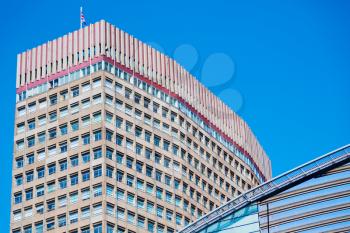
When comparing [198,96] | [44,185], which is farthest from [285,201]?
[198,96]

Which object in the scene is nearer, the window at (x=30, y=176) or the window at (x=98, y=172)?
the window at (x=98, y=172)

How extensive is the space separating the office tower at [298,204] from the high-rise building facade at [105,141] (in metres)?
40.0

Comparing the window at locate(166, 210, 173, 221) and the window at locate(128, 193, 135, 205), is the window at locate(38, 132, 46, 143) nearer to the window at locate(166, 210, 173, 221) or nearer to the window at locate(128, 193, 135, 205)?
the window at locate(128, 193, 135, 205)

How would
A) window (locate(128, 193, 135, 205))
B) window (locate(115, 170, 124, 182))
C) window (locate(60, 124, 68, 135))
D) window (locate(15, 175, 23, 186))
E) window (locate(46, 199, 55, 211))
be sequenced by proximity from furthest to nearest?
window (locate(15, 175, 23, 186)), window (locate(60, 124, 68, 135)), window (locate(46, 199, 55, 211)), window (locate(128, 193, 135, 205)), window (locate(115, 170, 124, 182))

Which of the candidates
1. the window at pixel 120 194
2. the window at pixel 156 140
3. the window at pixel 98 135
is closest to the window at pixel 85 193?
the window at pixel 120 194

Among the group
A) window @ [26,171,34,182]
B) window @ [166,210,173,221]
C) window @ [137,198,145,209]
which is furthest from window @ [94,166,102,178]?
window @ [166,210,173,221]

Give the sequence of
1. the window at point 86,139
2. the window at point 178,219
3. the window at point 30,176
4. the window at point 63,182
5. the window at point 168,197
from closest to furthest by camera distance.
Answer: the window at point 63,182, the window at point 86,139, the window at point 30,176, the window at point 168,197, the window at point 178,219

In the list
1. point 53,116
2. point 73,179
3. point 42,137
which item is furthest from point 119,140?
point 42,137

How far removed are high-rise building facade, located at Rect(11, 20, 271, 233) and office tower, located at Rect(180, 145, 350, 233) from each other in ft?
131

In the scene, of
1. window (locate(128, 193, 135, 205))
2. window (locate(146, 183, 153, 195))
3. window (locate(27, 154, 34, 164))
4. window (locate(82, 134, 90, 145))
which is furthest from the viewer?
window (locate(27, 154, 34, 164))

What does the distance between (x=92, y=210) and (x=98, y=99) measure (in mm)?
17815

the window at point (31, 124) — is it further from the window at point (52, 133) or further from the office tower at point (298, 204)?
the office tower at point (298, 204)

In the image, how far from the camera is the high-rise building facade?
15288 centimetres

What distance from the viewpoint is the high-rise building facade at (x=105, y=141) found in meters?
153
